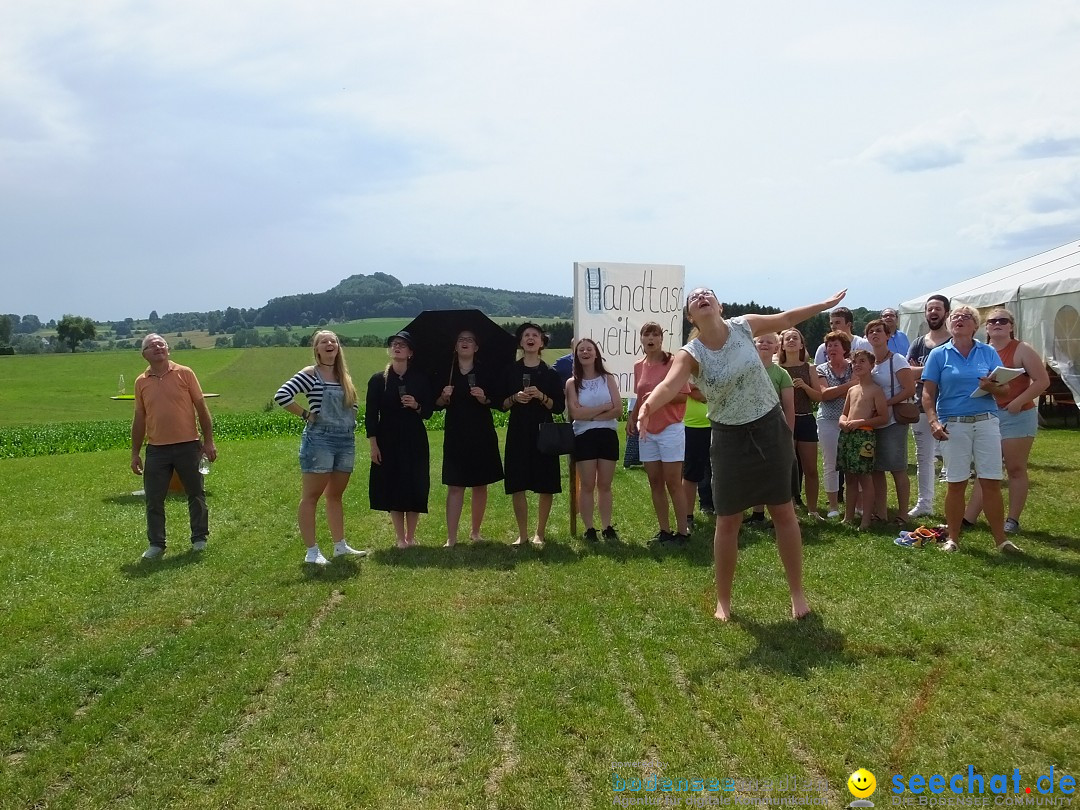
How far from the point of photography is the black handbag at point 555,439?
24.3 feet

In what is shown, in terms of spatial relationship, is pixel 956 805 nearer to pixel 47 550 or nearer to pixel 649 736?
pixel 649 736

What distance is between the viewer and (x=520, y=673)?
4461 millimetres

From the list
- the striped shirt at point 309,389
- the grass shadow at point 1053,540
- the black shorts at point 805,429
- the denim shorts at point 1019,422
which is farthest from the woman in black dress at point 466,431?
the grass shadow at point 1053,540

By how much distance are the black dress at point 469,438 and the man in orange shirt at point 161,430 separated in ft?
6.99

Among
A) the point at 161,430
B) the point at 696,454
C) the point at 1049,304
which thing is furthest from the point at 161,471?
the point at 1049,304

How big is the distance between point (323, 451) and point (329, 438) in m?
0.12

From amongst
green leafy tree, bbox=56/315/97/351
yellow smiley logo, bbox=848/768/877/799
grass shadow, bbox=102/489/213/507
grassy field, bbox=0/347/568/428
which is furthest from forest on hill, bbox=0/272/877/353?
yellow smiley logo, bbox=848/768/877/799

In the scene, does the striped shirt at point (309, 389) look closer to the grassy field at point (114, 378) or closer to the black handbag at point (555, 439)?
the black handbag at point (555, 439)

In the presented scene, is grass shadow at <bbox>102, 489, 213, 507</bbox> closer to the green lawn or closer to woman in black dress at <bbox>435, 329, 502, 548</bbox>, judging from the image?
the green lawn

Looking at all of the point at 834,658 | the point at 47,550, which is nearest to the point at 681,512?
the point at 834,658

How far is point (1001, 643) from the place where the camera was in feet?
14.6

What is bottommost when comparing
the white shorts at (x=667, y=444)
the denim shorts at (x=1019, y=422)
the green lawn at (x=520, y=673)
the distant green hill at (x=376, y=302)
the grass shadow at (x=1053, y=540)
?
the green lawn at (x=520, y=673)

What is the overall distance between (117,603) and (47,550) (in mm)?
2413

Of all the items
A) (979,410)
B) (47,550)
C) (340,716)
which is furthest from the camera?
(47,550)
